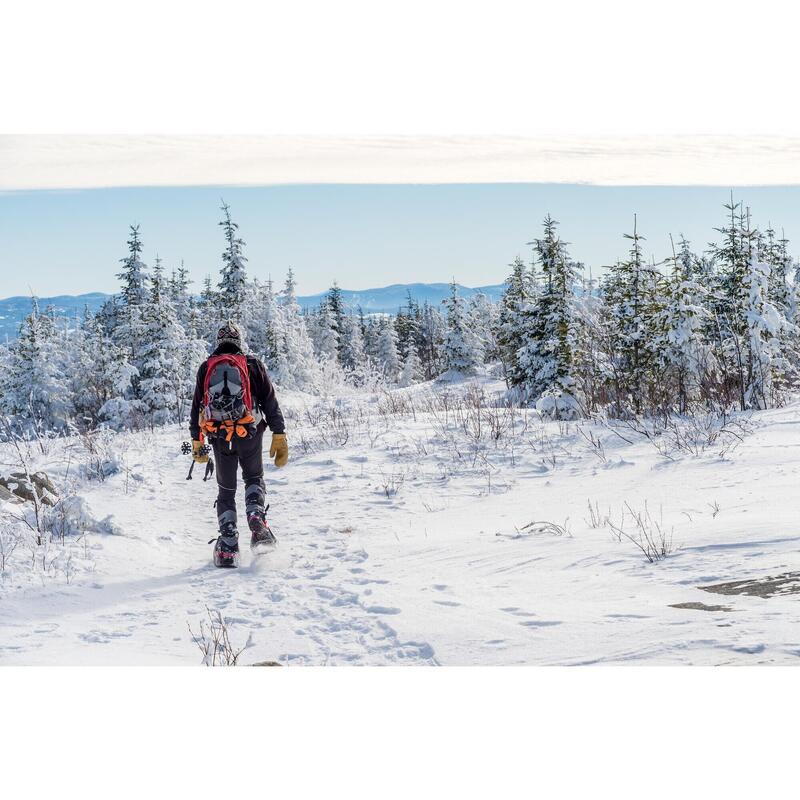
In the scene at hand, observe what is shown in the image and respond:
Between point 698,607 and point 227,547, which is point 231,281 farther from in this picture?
point 698,607

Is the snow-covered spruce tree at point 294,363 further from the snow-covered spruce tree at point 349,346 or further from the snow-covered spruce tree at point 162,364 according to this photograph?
the snow-covered spruce tree at point 349,346

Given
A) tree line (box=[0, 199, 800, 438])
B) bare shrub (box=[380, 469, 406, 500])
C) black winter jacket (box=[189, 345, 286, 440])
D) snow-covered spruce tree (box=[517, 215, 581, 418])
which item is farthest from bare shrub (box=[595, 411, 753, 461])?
snow-covered spruce tree (box=[517, 215, 581, 418])

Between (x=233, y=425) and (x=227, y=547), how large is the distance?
3.09 feet

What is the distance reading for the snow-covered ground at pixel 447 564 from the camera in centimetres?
330

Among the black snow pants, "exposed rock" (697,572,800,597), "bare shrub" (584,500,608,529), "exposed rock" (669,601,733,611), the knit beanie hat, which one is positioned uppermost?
the knit beanie hat

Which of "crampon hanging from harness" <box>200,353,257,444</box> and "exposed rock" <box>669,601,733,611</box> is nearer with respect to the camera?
"exposed rock" <box>669,601,733,611</box>

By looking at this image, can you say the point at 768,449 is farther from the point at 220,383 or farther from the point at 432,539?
the point at 220,383

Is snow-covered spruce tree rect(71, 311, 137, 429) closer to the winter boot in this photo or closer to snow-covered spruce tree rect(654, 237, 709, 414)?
the winter boot

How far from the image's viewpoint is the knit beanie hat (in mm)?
5391

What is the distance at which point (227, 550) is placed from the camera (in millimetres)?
5215

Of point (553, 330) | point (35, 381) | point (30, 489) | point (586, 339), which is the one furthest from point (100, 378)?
point (30, 489)

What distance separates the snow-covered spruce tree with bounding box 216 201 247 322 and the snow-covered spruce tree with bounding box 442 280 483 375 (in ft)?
71.3

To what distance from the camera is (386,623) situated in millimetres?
3756

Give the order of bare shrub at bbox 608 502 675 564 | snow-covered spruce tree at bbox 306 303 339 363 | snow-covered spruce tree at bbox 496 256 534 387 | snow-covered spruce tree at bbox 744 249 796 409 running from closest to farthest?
bare shrub at bbox 608 502 675 564
snow-covered spruce tree at bbox 744 249 796 409
snow-covered spruce tree at bbox 496 256 534 387
snow-covered spruce tree at bbox 306 303 339 363
